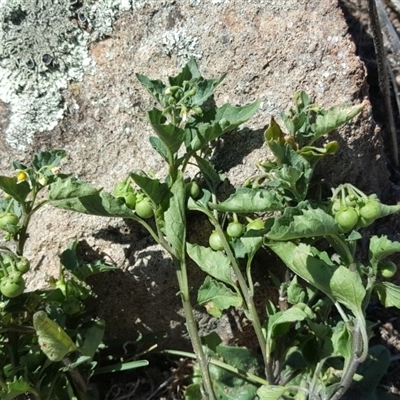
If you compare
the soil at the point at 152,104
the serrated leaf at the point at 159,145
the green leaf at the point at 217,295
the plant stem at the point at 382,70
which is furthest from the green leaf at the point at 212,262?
the plant stem at the point at 382,70

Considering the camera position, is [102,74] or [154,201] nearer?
[154,201]

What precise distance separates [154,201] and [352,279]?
51 centimetres

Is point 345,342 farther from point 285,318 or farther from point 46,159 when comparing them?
point 46,159

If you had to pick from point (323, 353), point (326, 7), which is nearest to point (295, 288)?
point (323, 353)

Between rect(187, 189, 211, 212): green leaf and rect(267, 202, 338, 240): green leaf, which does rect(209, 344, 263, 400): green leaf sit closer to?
rect(187, 189, 211, 212): green leaf

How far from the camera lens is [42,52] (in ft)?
6.22

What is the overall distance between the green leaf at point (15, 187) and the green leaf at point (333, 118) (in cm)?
73

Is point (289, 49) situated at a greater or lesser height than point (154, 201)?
greater

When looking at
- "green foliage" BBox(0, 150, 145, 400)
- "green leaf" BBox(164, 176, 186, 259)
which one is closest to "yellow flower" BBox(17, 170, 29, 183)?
"green foliage" BBox(0, 150, 145, 400)

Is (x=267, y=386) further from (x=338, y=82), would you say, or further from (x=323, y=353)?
(x=338, y=82)

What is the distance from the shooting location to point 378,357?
1930 millimetres

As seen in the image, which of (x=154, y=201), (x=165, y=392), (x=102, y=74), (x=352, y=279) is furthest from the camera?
(x=165, y=392)

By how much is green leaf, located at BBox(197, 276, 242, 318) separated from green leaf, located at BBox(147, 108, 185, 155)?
0.36 metres

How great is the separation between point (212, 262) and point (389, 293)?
0.45m
